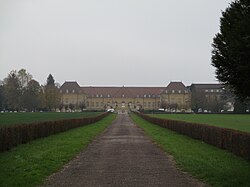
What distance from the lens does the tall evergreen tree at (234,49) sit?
10.3 m

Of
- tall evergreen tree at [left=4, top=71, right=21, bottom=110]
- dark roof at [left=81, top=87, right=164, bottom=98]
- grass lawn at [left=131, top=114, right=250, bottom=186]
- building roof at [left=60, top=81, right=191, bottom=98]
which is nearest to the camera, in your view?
grass lawn at [left=131, top=114, right=250, bottom=186]

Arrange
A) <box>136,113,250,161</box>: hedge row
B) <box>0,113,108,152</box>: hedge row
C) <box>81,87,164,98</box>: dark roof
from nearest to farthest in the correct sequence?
<box>136,113,250,161</box>: hedge row, <box>0,113,108,152</box>: hedge row, <box>81,87,164,98</box>: dark roof

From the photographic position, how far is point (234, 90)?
1250 cm

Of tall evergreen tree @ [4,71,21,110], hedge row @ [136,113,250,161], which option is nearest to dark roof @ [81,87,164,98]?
tall evergreen tree @ [4,71,21,110]

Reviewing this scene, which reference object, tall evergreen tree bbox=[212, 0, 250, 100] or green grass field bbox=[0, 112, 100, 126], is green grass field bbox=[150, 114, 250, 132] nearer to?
green grass field bbox=[0, 112, 100, 126]

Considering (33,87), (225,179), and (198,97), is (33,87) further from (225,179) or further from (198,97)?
(225,179)

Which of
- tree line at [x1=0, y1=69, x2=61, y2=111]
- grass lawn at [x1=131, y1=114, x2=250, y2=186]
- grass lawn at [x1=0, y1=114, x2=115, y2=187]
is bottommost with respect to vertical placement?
grass lawn at [x1=131, y1=114, x2=250, y2=186]

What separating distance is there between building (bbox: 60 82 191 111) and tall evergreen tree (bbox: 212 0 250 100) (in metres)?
154

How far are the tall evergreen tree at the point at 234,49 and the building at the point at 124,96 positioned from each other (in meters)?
154

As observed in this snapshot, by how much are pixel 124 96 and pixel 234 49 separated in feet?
539

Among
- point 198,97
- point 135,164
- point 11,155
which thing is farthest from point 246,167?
point 198,97

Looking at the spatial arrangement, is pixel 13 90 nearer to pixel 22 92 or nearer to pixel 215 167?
pixel 22 92

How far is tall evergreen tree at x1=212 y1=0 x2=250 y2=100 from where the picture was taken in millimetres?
10281

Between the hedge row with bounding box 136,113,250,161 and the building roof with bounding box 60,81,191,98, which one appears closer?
the hedge row with bounding box 136,113,250,161
